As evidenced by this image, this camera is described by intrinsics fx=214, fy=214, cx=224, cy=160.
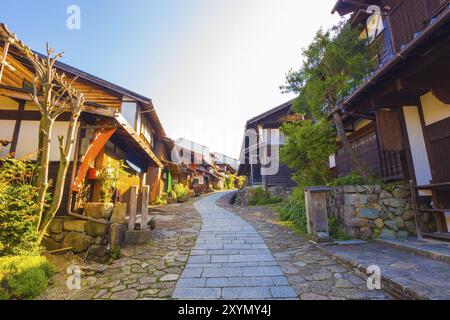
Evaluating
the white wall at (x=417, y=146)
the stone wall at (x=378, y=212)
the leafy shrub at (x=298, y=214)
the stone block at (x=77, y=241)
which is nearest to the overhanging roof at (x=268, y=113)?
the leafy shrub at (x=298, y=214)

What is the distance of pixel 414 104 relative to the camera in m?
6.23

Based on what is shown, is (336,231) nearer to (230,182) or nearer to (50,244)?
(50,244)

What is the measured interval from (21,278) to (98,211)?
2.68 metres

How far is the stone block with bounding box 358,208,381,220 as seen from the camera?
6.00 metres

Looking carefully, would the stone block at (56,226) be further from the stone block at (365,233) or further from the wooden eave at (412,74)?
the wooden eave at (412,74)

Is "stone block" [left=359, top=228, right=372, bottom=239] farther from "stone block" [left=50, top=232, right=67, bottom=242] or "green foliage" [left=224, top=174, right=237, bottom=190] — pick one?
"green foliage" [left=224, top=174, right=237, bottom=190]

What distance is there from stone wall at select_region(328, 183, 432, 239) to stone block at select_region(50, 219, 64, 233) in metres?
8.20

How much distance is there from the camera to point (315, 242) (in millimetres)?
5887

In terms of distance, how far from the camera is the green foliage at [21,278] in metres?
3.36

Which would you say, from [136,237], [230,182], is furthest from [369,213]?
[230,182]

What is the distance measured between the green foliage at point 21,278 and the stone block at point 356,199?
725 cm
